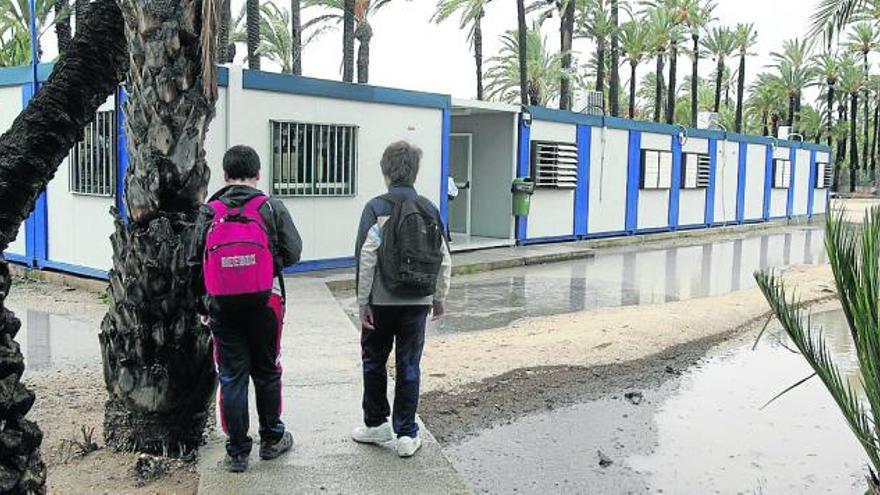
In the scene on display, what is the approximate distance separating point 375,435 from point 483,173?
44.6 feet

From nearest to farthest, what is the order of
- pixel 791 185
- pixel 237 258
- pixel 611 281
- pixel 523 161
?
pixel 237 258 < pixel 611 281 < pixel 523 161 < pixel 791 185

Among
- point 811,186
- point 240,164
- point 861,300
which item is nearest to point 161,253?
point 240,164

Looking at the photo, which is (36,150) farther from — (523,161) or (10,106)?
(523,161)

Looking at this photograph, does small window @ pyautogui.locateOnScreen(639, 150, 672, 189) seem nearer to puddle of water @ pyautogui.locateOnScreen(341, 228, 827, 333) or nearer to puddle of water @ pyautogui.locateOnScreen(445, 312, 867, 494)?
puddle of water @ pyautogui.locateOnScreen(341, 228, 827, 333)

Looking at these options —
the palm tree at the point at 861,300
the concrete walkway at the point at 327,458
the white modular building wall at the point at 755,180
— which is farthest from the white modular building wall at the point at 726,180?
the palm tree at the point at 861,300

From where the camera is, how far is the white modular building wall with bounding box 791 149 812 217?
99.5ft

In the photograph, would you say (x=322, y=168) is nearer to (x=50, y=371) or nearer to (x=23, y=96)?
(x=23, y=96)

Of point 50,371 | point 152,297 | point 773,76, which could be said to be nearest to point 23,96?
point 50,371

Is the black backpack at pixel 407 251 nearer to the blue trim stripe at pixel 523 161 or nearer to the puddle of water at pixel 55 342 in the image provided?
the puddle of water at pixel 55 342

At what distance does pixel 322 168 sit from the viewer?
510 inches

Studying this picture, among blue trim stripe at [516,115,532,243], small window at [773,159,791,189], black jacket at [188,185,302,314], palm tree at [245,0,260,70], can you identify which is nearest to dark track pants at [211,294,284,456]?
black jacket at [188,185,302,314]

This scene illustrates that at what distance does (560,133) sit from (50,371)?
13690 mm

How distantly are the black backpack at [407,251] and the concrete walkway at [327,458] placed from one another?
3.10 feet

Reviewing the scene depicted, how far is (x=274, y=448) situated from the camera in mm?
4609
